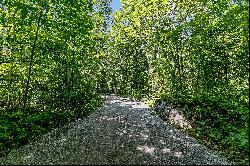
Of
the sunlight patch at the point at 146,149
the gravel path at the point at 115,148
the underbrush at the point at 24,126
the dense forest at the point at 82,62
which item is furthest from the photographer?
the dense forest at the point at 82,62

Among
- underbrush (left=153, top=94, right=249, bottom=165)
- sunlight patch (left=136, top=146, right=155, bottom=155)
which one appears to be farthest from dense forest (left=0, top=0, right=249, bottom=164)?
sunlight patch (left=136, top=146, right=155, bottom=155)

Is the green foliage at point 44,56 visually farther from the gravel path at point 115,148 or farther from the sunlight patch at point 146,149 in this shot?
the sunlight patch at point 146,149

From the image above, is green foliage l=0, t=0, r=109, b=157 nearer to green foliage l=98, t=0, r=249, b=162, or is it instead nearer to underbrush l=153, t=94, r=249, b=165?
green foliage l=98, t=0, r=249, b=162

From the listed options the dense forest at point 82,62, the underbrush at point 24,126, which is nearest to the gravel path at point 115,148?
the underbrush at point 24,126

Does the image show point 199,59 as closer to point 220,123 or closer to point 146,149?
point 220,123

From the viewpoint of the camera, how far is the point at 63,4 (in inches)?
570

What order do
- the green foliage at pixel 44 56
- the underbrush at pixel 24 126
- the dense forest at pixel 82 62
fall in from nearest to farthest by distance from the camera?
the underbrush at pixel 24 126
the dense forest at pixel 82 62
the green foliage at pixel 44 56

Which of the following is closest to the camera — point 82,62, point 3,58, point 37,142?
point 37,142

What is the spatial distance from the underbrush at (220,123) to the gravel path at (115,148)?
838 mm

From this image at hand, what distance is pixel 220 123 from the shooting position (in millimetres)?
13906

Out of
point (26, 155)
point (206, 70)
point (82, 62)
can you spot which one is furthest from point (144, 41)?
point (26, 155)

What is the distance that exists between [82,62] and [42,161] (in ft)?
39.0

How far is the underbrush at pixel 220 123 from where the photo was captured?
32.6 feet

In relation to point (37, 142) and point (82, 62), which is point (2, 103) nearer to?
point (82, 62)
